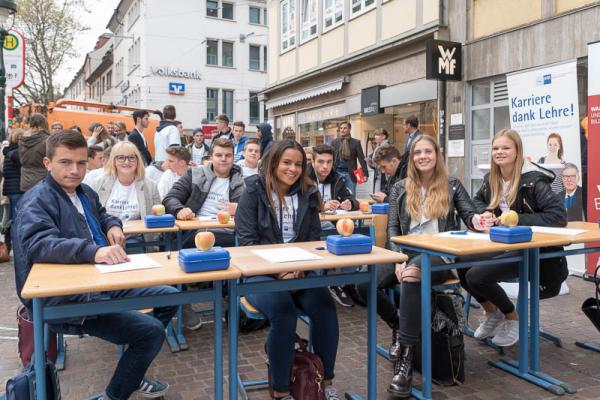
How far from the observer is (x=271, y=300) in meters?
2.93

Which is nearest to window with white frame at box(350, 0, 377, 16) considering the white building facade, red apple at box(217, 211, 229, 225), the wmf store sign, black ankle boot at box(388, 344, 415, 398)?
the wmf store sign

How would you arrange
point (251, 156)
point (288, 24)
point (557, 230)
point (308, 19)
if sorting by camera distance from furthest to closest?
point (288, 24) → point (308, 19) → point (251, 156) → point (557, 230)

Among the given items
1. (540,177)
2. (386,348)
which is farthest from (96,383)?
(540,177)

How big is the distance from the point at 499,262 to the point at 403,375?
0.95 metres

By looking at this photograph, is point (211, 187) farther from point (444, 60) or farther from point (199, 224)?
point (444, 60)

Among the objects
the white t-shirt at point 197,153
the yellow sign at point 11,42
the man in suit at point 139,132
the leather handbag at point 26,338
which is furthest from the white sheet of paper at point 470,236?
the yellow sign at point 11,42

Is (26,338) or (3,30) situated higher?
(3,30)

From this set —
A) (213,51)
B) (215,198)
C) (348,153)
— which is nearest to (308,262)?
(215,198)

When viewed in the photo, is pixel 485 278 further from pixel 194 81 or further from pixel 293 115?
pixel 194 81

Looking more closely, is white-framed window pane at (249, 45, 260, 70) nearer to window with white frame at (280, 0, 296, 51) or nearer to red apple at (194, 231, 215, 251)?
window with white frame at (280, 0, 296, 51)

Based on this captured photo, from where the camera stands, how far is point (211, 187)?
17.1 feet

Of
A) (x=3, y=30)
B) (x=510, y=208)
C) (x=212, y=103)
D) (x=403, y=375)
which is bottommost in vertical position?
(x=403, y=375)

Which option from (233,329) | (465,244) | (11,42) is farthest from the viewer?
(11,42)

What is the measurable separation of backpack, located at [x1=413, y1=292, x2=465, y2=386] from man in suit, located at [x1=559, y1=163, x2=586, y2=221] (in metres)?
3.81
